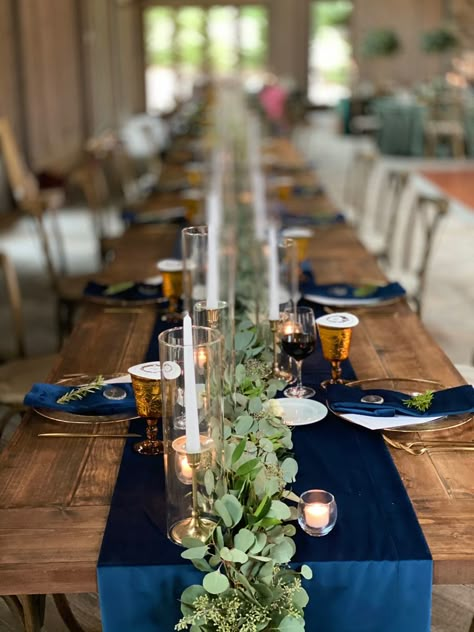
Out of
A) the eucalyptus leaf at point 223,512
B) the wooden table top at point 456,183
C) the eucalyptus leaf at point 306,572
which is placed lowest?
the wooden table top at point 456,183

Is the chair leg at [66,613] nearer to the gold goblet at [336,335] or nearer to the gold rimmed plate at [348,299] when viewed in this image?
the gold goblet at [336,335]

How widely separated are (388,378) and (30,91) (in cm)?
696

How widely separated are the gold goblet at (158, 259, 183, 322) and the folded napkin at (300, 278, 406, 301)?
37 cm

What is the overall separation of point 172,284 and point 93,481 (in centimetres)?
99

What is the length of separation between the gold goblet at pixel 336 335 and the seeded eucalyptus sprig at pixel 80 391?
48 centimetres

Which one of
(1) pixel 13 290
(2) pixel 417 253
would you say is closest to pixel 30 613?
(1) pixel 13 290

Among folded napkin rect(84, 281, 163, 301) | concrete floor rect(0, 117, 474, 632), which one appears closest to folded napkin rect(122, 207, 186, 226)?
concrete floor rect(0, 117, 474, 632)

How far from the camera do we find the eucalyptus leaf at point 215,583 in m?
1.07

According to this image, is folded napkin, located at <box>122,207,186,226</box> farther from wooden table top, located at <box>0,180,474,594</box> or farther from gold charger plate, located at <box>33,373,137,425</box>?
gold charger plate, located at <box>33,373,137,425</box>

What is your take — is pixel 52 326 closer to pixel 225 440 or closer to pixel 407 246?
pixel 407 246

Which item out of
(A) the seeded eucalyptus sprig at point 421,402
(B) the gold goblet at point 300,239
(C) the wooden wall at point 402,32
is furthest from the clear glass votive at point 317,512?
(C) the wooden wall at point 402,32

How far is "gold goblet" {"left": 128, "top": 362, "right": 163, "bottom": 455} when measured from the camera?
1502 mm

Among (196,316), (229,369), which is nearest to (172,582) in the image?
(229,369)

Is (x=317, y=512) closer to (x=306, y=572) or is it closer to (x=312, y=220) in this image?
(x=306, y=572)
